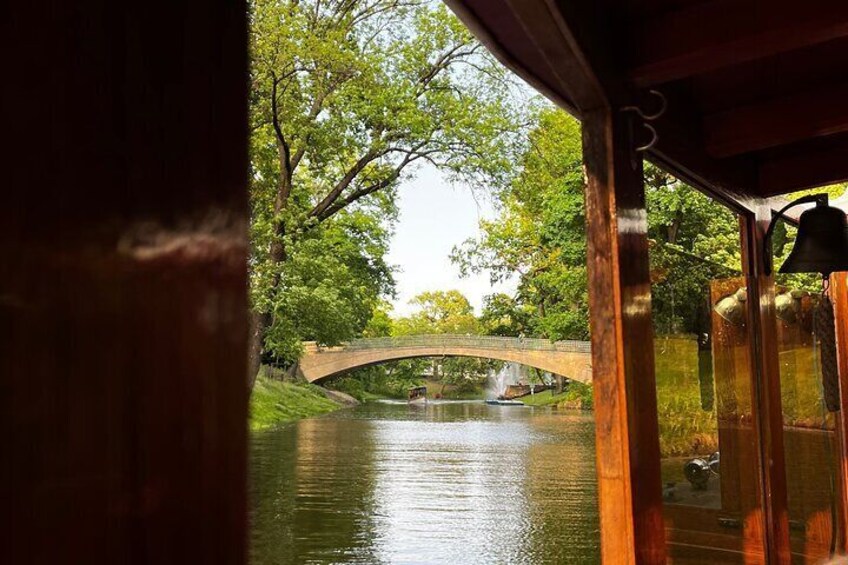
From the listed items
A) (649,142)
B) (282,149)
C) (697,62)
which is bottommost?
(649,142)

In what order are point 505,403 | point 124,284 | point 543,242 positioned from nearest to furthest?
point 124,284 → point 543,242 → point 505,403

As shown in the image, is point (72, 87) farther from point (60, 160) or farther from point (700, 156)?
point (700, 156)

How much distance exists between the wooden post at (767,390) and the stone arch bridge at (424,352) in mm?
19138

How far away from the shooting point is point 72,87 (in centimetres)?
36

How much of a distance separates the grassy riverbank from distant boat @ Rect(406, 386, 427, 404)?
6570 millimetres

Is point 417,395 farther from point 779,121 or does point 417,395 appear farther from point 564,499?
point 779,121

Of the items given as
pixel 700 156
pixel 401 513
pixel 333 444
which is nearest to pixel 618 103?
pixel 700 156

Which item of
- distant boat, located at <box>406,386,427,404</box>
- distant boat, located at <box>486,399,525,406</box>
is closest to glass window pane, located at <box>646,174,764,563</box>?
distant boat, located at <box>486,399,525,406</box>

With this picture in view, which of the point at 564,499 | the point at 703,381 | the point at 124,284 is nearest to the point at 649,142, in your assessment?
the point at 703,381

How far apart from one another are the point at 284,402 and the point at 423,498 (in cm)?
1082

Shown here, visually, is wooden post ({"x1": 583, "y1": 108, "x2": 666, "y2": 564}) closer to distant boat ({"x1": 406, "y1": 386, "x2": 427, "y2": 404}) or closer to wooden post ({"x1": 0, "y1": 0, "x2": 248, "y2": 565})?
wooden post ({"x1": 0, "y1": 0, "x2": 248, "y2": 565})

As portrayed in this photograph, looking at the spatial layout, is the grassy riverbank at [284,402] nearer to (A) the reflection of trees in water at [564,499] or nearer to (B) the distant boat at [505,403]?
(A) the reflection of trees in water at [564,499]

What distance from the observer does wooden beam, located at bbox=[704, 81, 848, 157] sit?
96.7 inches

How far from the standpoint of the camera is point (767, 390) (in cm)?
297
